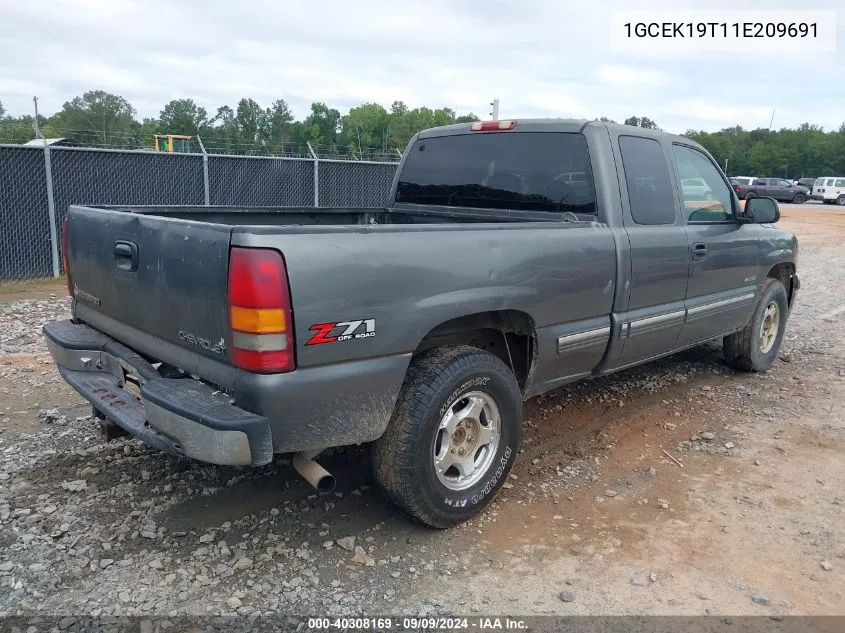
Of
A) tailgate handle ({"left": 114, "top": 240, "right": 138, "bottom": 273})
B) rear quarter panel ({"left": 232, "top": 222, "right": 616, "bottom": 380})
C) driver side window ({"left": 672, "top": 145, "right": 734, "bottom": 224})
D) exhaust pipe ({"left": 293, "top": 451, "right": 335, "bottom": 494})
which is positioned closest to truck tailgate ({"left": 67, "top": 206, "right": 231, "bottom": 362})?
tailgate handle ({"left": 114, "top": 240, "right": 138, "bottom": 273})

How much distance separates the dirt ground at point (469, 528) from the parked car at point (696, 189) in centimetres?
156

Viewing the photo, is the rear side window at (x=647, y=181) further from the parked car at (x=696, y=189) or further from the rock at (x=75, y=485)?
the rock at (x=75, y=485)

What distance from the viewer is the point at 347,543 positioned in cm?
318

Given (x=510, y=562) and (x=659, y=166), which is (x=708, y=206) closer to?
(x=659, y=166)

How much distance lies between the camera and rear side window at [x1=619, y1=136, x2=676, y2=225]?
13.8 feet

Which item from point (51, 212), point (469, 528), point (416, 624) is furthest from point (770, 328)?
point (51, 212)

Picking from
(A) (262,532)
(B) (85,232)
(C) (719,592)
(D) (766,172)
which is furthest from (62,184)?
(D) (766,172)

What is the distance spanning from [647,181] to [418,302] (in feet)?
7.00

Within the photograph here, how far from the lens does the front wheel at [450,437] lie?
10.0ft

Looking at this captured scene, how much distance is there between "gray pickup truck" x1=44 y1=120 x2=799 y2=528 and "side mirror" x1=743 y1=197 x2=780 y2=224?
0.02 meters

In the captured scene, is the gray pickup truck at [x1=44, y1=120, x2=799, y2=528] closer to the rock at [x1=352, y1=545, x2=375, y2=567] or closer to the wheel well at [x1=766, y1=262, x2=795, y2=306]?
the rock at [x1=352, y1=545, x2=375, y2=567]

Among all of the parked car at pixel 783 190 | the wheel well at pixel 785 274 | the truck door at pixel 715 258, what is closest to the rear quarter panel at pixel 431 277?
the truck door at pixel 715 258

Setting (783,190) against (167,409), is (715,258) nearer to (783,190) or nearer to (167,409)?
(167,409)

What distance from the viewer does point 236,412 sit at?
2.63 m
